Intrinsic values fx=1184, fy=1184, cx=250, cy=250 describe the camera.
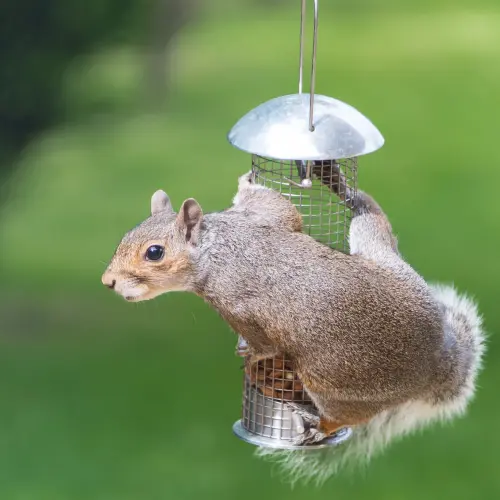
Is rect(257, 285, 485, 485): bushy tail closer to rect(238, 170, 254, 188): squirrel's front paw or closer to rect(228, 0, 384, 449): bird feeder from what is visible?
rect(228, 0, 384, 449): bird feeder

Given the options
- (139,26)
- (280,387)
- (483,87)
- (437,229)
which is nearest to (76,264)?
(139,26)

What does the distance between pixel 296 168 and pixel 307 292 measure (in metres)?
0.61

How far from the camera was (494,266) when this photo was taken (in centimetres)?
930

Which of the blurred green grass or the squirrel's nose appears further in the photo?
the blurred green grass

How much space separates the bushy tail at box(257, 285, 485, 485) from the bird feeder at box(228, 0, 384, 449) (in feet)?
0.48

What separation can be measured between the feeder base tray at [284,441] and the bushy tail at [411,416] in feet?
0.32

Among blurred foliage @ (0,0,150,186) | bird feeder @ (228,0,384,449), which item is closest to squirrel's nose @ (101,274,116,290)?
bird feeder @ (228,0,384,449)

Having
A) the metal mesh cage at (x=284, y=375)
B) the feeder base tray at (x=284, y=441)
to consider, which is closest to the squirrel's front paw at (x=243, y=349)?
the metal mesh cage at (x=284, y=375)

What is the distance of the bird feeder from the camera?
3.24 meters

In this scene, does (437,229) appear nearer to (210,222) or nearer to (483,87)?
(483,87)

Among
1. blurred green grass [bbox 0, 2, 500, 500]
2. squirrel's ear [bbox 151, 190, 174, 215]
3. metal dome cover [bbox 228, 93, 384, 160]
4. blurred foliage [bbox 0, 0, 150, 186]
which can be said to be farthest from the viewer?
blurred green grass [bbox 0, 2, 500, 500]

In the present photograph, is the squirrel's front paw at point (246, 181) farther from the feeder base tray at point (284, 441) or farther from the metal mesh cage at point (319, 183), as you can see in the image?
the feeder base tray at point (284, 441)

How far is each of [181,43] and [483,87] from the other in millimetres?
2832

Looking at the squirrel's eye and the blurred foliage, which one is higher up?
the blurred foliage
